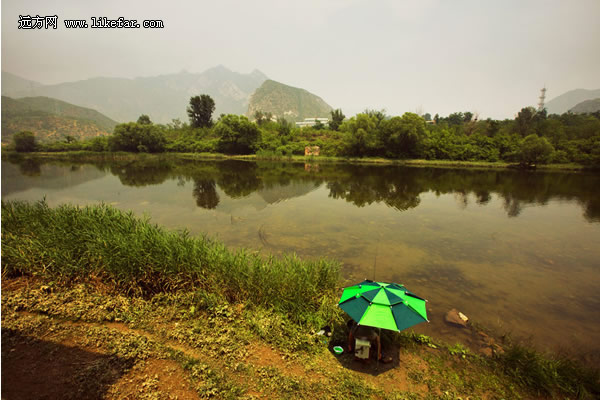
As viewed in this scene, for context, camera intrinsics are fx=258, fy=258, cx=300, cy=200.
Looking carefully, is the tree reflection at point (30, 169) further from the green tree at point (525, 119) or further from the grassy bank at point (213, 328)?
the green tree at point (525, 119)

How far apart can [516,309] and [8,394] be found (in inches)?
433

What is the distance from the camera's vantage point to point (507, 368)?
4945 mm

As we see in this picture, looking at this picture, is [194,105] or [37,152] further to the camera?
[194,105]

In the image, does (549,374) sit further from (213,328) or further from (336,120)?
(336,120)

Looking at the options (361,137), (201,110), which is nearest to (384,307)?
(361,137)

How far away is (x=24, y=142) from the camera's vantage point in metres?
54.1

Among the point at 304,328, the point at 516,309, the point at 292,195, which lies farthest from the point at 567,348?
the point at 292,195

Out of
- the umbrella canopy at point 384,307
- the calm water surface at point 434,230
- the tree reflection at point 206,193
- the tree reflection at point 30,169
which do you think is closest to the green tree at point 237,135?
the tree reflection at point 30,169

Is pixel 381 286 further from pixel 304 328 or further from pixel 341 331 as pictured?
pixel 304 328

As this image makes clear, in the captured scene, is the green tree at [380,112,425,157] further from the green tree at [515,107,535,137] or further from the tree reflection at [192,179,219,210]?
the tree reflection at [192,179,219,210]

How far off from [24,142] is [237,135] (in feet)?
146

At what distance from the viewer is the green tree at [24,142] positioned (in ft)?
176

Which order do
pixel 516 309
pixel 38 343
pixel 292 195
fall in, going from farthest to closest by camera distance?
pixel 292 195 → pixel 516 309 → pixel 38 343

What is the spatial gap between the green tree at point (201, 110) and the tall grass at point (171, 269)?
7373 cm
